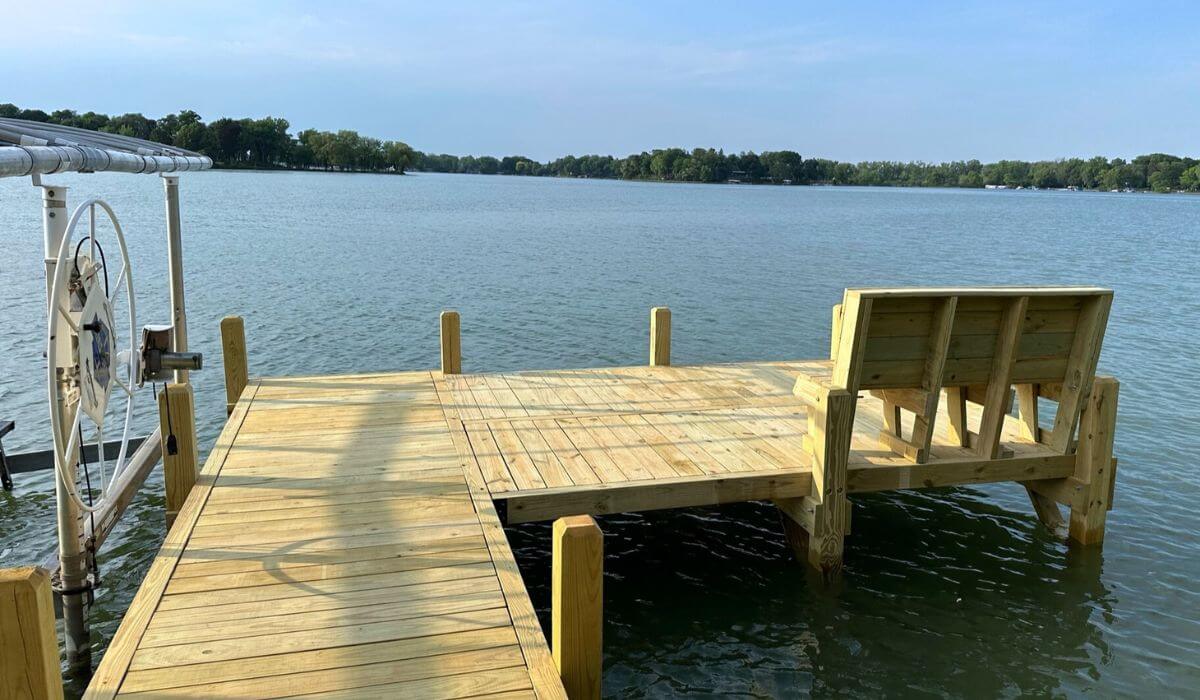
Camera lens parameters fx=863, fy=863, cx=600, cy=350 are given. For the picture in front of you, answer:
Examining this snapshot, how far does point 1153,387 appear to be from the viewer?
14.3 meters

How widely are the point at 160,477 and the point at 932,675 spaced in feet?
26.9

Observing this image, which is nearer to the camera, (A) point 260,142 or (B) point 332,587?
(B) point 332,587

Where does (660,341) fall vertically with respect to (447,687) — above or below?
above

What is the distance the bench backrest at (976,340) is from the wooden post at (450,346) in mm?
4377

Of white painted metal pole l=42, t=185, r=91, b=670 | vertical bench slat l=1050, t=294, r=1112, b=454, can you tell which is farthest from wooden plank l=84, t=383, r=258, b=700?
Answer: vertical bench slat l=1050, t=294, r=1112, b=454

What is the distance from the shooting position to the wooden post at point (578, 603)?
407 cm

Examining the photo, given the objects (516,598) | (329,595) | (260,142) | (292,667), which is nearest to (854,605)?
(516,598)

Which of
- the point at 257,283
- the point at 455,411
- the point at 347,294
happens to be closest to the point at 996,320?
the point at 455,411

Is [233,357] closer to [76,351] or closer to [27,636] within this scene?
[76,351]

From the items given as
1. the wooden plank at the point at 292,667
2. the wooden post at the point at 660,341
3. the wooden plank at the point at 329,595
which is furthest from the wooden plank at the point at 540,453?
the wooden post at the point at 660,341

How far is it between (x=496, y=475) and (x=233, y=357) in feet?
12.1

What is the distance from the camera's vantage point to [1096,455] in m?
7.28

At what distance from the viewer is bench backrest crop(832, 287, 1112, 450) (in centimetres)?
648

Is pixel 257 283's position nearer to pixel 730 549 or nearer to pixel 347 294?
pixel 347 294
